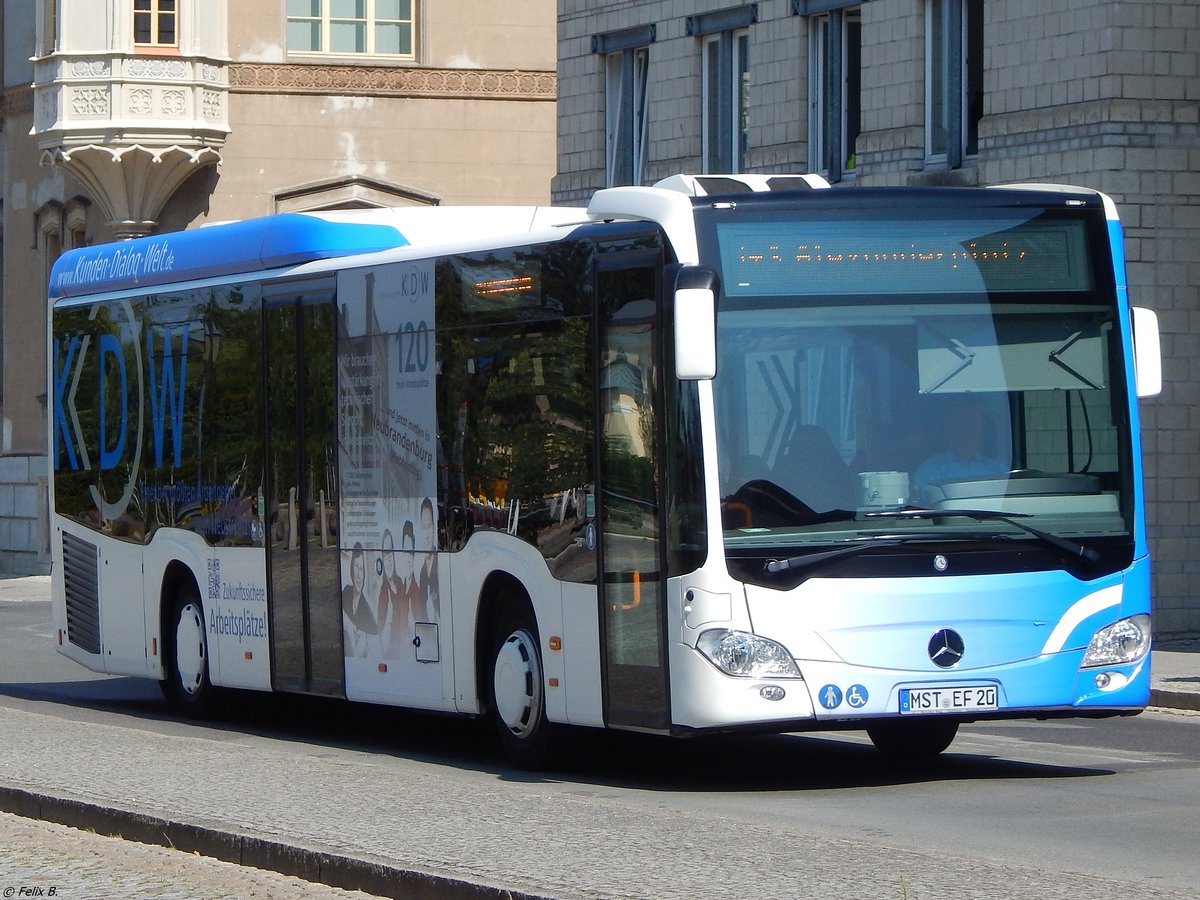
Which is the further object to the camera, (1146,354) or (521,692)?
(521,692)

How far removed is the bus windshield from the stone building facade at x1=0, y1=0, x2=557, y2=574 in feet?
90.8

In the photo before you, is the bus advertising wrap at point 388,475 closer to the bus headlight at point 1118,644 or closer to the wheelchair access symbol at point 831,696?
the wheelchair access symbol at point 831,696

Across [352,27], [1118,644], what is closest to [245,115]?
[352,27]

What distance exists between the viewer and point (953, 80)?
25.3 metres

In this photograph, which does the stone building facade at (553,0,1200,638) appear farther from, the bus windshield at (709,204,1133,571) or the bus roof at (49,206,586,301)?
the bus windshield at (709,204,1133,571)

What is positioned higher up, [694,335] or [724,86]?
[724,86]

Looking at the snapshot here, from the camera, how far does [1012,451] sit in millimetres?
11516

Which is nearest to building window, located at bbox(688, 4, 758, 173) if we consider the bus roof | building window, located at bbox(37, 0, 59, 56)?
the bus roof

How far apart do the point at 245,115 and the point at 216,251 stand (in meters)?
23.2

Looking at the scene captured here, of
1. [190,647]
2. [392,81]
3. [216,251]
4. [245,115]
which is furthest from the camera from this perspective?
[392,81]

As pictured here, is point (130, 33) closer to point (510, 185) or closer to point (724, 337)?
point (510, 185)

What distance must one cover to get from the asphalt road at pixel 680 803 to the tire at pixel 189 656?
0.20m

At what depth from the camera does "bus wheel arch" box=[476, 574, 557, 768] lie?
41.4ft

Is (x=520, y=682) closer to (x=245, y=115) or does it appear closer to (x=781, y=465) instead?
(x=781, y=465)
